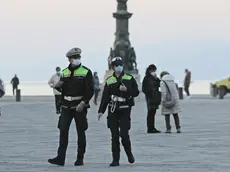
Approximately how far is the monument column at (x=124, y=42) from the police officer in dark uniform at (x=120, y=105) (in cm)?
3511

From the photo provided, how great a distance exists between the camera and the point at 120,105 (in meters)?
14.6

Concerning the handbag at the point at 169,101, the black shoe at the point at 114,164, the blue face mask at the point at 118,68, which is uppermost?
the blue face mask at the point at 118,68

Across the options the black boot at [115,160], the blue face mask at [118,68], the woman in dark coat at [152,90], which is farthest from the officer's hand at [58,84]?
the woman in dark coat at [152,90]

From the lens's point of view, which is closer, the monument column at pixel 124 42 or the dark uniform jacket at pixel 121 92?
the dark uniform jacket at pixel 121 92

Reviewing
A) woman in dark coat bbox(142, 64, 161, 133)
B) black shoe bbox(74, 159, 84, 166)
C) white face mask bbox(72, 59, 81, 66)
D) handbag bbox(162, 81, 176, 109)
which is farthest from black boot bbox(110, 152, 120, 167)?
woman in dark coat bbox(142, 64, 161, 133)

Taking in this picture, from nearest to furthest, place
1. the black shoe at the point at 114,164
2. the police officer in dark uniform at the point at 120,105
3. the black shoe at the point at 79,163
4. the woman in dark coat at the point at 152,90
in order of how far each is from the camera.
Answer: the black shoe at the point at 114,164 → the black shoe at the point at 79,163 → the police officer in dark uniform at the point at 120,105 → the woman in dark coat at the point at 152,90

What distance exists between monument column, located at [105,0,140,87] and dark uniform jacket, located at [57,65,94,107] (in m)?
35.3

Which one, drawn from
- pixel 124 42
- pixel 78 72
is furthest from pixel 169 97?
pixel 124 42

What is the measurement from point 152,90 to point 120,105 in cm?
782


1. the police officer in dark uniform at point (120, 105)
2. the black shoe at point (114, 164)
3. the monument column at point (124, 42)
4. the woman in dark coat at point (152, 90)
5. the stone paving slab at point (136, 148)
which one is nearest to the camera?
the stone paving slab at point (136, 148)

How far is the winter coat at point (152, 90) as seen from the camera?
2228 cm

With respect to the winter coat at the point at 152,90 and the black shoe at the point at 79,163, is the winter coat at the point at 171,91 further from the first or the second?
the black shoe at the point at 79,163

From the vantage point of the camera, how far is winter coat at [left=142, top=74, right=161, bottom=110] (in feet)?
73.1

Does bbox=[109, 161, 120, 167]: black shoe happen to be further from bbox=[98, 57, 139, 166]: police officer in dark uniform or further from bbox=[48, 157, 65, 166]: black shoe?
bbox=[48, 157, 65, 166]: black shoe
